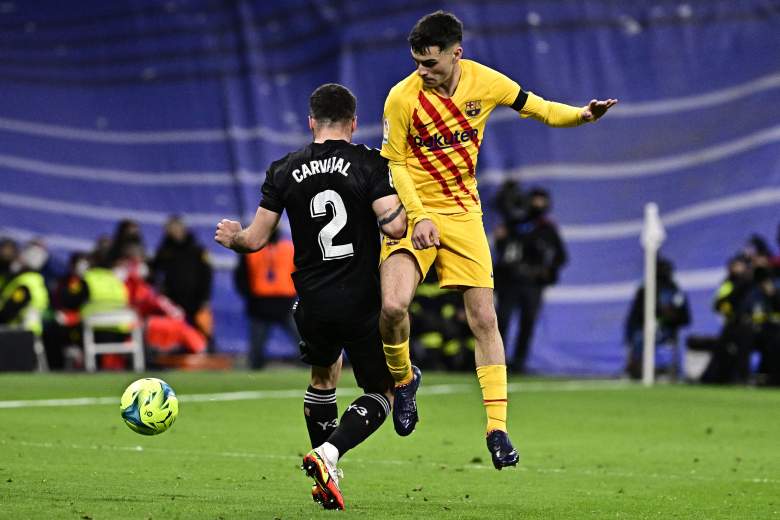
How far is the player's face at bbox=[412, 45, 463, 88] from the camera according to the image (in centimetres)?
791

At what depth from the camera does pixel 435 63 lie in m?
7.93

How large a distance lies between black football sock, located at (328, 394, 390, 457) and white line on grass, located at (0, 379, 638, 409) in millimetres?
5901

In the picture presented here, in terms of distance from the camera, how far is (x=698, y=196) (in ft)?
62.3

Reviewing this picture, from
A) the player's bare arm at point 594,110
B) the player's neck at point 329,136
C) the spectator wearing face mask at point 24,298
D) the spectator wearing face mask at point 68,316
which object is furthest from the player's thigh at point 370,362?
the spectator wearing face mask at point 68,316

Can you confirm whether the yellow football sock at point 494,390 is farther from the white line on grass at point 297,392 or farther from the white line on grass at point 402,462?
the white line on grass at point 297,392

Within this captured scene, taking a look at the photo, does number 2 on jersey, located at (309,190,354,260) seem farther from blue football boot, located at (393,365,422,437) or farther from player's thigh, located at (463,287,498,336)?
player's thigh, located at (463,287,498,336)

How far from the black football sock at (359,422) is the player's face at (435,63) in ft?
5.43

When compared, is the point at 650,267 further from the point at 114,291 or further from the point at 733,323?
the point at 114,291

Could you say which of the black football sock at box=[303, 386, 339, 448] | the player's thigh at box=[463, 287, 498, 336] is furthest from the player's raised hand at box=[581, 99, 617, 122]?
the black football sock at box=[303, 386, 339, 448]

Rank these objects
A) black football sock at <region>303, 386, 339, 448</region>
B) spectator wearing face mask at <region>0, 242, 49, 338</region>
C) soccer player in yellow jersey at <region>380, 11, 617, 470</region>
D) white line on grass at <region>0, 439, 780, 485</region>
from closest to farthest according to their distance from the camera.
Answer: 1. black football sock at <region>303, 386, 339, 448</region>
2. soccer player in yellow jersey at <region>380, 11, 617, 470</region>
3. white line on grass at <region>0, 439, 780, 485</region>
4. spectator wearing face mask at <region>0, 242, 49, 338</region>

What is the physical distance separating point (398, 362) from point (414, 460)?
220 centimetres

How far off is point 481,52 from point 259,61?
3.58 meters

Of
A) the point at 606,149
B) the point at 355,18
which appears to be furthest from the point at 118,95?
the point at 606,149

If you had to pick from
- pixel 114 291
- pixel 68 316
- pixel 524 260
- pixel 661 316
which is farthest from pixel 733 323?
pixel 68 316
